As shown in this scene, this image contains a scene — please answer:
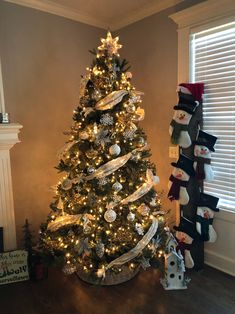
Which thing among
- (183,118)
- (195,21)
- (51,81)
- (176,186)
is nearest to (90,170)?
(176,186)

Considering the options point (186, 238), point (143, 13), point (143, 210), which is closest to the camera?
point (143, 210)

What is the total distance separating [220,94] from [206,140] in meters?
0.42

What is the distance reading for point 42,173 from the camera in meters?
2.65

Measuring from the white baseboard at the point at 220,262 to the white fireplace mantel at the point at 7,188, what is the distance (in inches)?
73.0

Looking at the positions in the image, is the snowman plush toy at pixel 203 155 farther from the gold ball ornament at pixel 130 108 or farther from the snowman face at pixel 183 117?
the gold ball ornament at pixel 130 108

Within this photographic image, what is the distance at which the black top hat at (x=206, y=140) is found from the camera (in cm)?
214

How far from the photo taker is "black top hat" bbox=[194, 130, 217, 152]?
7.04 feet

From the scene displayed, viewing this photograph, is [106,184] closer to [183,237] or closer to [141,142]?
[141,142]

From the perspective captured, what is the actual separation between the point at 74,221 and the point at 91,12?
2.19 m

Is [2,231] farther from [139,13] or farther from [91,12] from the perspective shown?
[139,13]

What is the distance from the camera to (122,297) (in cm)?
195

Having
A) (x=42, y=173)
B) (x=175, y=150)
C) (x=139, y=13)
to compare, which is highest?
(x=139, y=13)

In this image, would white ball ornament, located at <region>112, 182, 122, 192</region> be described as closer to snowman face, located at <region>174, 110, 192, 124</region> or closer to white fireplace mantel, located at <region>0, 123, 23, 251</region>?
snowman face, located at <region>174, 110, 192, 124</region>

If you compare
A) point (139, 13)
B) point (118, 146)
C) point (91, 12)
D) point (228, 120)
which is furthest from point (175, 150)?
point (91, 12)
